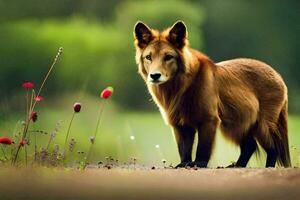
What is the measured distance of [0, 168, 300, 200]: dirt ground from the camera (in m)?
5.82

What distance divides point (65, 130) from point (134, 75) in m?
1.46

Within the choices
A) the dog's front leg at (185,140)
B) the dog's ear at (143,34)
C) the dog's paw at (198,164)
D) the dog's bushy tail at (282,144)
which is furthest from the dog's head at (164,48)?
the dog's bushy tail at (282,144)

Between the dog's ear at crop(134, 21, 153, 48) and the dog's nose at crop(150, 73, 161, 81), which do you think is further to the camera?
the dog's ear at crop(134, 21, 153, 48)

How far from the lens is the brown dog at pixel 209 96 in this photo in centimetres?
708

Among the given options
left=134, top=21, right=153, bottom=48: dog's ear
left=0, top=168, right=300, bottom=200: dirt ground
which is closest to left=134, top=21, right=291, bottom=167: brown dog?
left=134, top=21, right=153, bottom=48: dog's ear

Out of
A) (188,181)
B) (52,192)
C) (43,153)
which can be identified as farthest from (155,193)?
(43,153)

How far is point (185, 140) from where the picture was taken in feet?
24.1

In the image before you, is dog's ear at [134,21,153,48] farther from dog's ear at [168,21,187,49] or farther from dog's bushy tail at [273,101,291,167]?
dog's bushy tail at [273,101,291,167]

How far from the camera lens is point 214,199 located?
579cm

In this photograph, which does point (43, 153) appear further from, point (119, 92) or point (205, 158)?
point (119, 92)

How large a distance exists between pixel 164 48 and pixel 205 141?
85 centimetres

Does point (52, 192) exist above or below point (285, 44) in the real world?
below

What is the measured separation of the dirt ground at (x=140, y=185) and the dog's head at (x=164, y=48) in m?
1.23

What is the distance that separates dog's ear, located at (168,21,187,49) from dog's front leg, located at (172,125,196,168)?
0.72 meters
